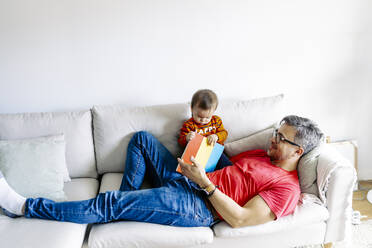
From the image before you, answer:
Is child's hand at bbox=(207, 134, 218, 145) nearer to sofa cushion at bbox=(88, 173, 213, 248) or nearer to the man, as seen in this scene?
the man

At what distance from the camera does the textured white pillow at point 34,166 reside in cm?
169

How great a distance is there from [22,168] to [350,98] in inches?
99.1

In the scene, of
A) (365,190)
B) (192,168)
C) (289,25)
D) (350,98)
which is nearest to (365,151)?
(365,190)

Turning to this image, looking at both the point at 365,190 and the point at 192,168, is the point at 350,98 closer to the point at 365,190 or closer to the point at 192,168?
the point at 365,190

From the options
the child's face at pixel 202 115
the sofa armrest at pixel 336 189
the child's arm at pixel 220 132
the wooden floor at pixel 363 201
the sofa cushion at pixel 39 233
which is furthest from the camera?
the wooden floor at pixel 363 201

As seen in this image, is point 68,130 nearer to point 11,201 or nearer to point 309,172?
point 11,201

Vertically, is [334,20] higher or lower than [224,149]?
higher

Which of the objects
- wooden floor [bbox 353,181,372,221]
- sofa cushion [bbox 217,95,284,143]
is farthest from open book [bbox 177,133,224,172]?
wooden floor [bbox 353,181,372,221]

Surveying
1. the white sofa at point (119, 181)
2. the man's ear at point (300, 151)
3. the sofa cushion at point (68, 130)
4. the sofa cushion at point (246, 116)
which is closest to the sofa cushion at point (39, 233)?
the white sofa at point (119, 181)

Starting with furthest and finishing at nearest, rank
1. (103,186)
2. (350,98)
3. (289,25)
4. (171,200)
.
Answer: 1. (350,98)
2. (289,25)
3. (103,186)
4. (171,200)

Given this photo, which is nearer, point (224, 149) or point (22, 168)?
point (22, 168)

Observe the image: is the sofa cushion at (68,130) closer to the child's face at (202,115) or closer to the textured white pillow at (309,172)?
the child's face at (202,115)

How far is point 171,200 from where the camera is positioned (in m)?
1.62

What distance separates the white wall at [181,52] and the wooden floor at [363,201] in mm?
713
